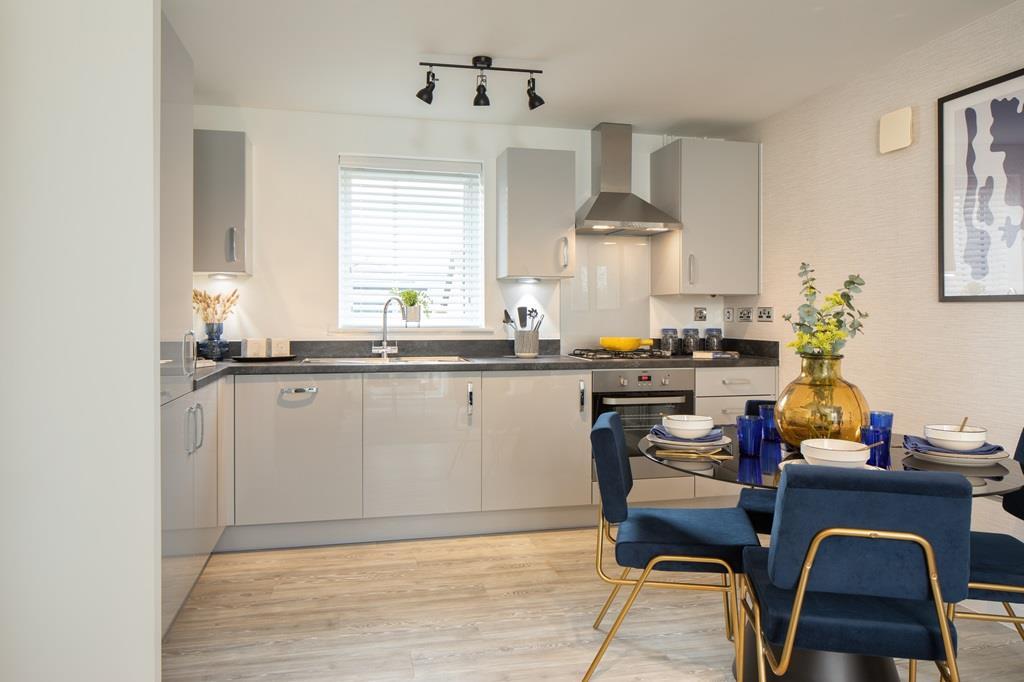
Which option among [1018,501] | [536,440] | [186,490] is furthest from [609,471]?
[536,440]

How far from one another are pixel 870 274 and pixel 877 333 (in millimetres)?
307

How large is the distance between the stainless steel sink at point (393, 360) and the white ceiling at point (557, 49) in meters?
1.49

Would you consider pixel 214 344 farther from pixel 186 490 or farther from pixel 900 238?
pixel 900 238

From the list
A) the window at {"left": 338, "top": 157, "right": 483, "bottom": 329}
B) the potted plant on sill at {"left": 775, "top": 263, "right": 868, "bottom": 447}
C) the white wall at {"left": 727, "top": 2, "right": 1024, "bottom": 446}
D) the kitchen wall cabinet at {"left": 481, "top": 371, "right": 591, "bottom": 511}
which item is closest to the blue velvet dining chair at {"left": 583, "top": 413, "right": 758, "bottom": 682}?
the potted plant on sill at {"left": 775, "top": 263, "right": 868, "bottom": 447}

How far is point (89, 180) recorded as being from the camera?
1.66m

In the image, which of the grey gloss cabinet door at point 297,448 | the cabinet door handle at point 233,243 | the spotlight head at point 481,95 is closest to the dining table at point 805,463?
the grey gloss cabinet door at point 297,448

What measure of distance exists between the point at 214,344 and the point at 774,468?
10.3 feet

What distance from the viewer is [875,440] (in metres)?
2.26

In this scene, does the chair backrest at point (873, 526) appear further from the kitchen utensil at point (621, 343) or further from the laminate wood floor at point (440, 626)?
the kitchen utensil at point (621, 343)

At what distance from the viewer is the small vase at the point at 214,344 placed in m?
3.96

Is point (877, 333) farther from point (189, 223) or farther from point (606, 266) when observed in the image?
point (189, 223)

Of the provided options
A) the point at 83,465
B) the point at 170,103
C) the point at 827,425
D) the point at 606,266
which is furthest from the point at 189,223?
the point at 606,266

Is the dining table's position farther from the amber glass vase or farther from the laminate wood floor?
the laminate wood floor

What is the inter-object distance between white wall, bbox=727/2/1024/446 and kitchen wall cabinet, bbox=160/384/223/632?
3166 millimetres
